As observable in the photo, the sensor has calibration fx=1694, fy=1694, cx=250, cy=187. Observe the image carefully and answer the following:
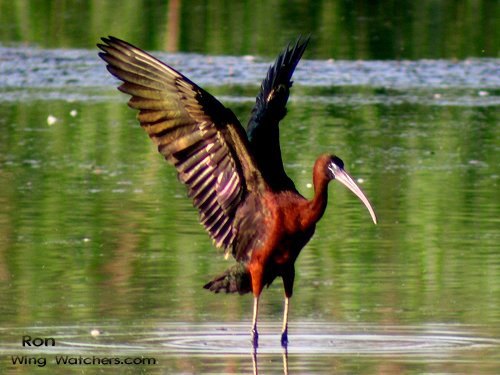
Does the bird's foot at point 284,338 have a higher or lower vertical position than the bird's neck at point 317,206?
lower

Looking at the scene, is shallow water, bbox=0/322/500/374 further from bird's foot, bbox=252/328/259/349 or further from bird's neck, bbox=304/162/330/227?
bird's neck, bbox=304/162/330/227

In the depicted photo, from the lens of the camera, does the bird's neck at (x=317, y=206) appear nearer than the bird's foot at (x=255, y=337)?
No

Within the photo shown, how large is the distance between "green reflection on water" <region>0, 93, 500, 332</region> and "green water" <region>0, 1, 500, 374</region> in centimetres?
2

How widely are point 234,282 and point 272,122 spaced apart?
1023 millimetres

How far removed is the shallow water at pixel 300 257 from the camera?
7.71m

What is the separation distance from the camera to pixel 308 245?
10.4 m

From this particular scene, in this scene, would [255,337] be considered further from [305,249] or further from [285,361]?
[305,249]

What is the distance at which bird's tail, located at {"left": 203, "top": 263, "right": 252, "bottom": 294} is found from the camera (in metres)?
8.52

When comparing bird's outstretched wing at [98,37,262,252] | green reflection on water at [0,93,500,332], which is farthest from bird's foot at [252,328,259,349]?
bird's outstretched wing at [98,37,262,252]

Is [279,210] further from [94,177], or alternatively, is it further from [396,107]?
[396,107]

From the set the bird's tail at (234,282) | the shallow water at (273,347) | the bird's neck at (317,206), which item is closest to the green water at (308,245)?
the shallow water at (273,347)

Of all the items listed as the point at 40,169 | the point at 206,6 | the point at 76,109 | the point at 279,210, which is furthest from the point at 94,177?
the point at 206,6

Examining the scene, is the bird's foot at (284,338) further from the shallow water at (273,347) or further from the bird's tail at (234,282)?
the bird's tail at (234,282)

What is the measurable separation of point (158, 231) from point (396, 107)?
20.9ft
